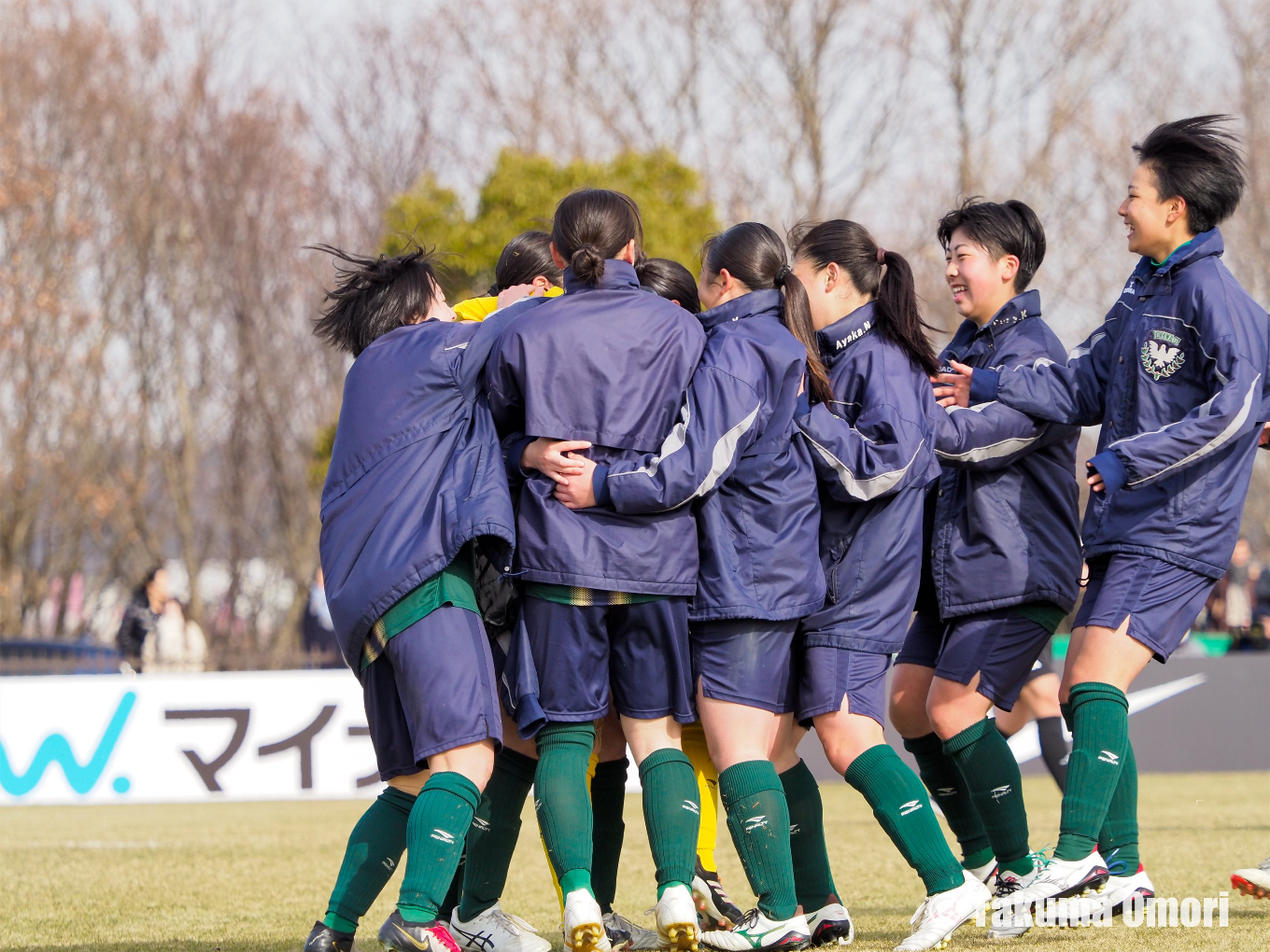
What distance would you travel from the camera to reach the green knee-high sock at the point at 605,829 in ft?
14.0

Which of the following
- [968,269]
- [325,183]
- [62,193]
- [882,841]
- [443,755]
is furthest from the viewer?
[325,183]

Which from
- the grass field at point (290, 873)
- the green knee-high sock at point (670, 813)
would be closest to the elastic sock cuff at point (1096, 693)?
the grass field at point (290, 873)

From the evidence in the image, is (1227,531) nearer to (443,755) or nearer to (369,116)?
(443,755)

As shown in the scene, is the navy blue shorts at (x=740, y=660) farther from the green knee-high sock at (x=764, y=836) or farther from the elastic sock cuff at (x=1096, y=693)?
the elastic sock cuff at (x=1096, y=693)

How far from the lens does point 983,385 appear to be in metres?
4.52

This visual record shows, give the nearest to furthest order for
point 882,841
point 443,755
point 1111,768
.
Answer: point 443,755, point 1111,768, point 882,841

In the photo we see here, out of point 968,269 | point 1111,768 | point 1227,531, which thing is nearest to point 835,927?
point 1111,768

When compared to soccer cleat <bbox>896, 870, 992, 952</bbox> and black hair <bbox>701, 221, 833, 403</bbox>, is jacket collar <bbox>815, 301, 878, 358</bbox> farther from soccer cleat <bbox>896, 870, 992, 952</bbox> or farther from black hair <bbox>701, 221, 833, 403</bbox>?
soccer cleat <bbox>896, 870, 992, 952</bbox>

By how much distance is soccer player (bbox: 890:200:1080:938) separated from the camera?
4.41 meters

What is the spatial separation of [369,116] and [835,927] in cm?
2111

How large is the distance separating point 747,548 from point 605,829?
100 cm

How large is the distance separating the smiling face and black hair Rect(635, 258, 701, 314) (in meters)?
0.85

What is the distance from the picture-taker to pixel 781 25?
22422 millimetres

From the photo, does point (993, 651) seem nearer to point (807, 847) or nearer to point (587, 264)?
point (807, 847)
